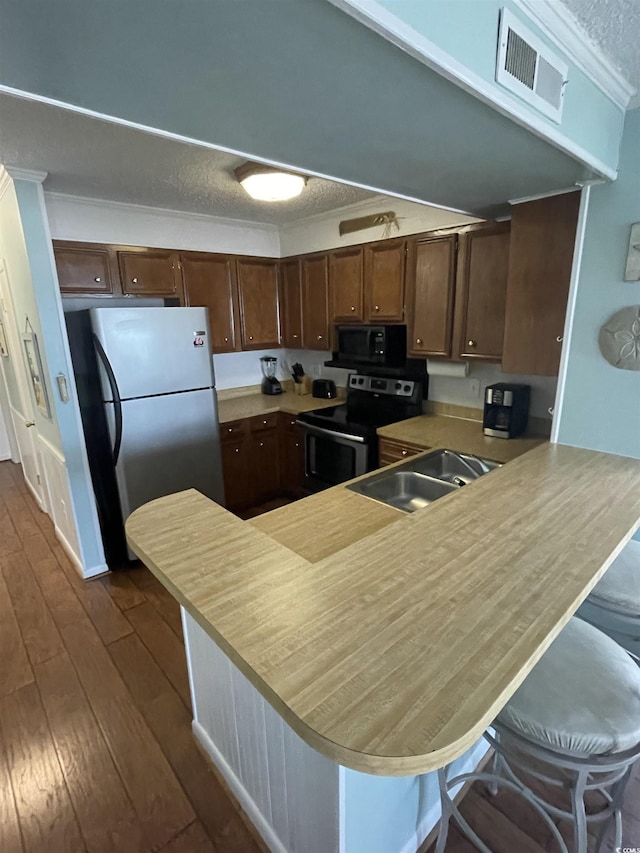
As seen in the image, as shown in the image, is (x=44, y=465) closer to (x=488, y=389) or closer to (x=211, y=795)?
(x=211, y=795)

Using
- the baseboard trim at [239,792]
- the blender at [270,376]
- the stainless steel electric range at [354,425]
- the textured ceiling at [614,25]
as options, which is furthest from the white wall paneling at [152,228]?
the baseboard trim at [239,792]

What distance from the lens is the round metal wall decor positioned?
1.75m

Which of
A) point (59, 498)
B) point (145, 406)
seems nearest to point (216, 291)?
point (145, 406)

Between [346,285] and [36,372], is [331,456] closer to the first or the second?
[346,285]

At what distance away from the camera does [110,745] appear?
172 centimetres

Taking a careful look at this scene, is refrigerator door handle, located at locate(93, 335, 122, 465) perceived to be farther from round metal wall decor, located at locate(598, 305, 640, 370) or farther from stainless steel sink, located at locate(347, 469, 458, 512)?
round metal wall decor, located at locate(598, 305, 640, 370)

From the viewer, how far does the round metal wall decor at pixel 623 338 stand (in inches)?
68.7

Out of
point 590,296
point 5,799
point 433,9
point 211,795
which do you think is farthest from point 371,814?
point 590,296

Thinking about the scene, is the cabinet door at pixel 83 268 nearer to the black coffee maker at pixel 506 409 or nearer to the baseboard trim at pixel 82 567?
the baseboard trim at pixel 82 567

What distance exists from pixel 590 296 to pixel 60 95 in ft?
6.57

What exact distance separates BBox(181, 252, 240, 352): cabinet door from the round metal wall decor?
8.63 ft

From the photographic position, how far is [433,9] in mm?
806

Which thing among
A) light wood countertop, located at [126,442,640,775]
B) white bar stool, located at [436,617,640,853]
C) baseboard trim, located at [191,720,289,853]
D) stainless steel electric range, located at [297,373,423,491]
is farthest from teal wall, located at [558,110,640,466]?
baseboard trim, located at [191,720,289,853]

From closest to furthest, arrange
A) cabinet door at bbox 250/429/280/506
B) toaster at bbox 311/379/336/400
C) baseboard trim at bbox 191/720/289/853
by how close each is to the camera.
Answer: baseboard trim at bbox 191/720/289/853
cabinet door at bbox 250/429/280/506
toaster at bbox 311/379/336/400
